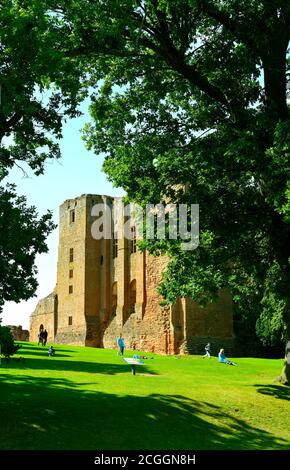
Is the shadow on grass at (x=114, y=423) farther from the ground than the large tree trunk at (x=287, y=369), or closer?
closer

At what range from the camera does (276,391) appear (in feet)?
59.9

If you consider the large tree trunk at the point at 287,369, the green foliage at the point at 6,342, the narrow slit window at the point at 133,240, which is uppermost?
the narrow slit window at the point at 133,240

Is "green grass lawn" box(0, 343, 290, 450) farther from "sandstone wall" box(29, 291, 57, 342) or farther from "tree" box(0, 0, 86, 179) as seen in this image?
"sandstone wall" box(29, 291, 57, 342)

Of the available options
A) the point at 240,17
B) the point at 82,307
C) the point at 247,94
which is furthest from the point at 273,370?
the point at 82,307

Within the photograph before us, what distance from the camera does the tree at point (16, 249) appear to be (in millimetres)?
12500

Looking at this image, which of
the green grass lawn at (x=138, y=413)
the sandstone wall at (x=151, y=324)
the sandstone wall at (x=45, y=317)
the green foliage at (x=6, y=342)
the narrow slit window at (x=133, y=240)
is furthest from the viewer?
the sandstone wall at (x=45, y=317)

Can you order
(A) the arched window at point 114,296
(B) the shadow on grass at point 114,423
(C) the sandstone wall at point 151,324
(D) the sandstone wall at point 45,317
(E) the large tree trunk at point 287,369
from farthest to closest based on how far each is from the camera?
(D) the sandstone wall at point 45,317 < (A) the arched window at point 114,296 < (C) the sandstone wall at point 151,324 < (E) the large tree trunk at point 287,369 < (B) the shadow on grass at point 114,423

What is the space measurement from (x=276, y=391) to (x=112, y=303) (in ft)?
134

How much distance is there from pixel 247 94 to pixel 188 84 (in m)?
2.34

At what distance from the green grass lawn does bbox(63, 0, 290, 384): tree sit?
3.23 metres

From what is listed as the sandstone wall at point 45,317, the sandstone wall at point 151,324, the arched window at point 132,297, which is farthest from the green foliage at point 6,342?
the sandstone wall at point 45,317

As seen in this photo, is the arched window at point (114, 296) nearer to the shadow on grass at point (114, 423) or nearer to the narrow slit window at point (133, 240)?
the narrow slit window at point (133, 240)

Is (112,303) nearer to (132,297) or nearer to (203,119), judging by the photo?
(132,297)

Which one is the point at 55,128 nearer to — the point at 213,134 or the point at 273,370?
the point at 213,134
